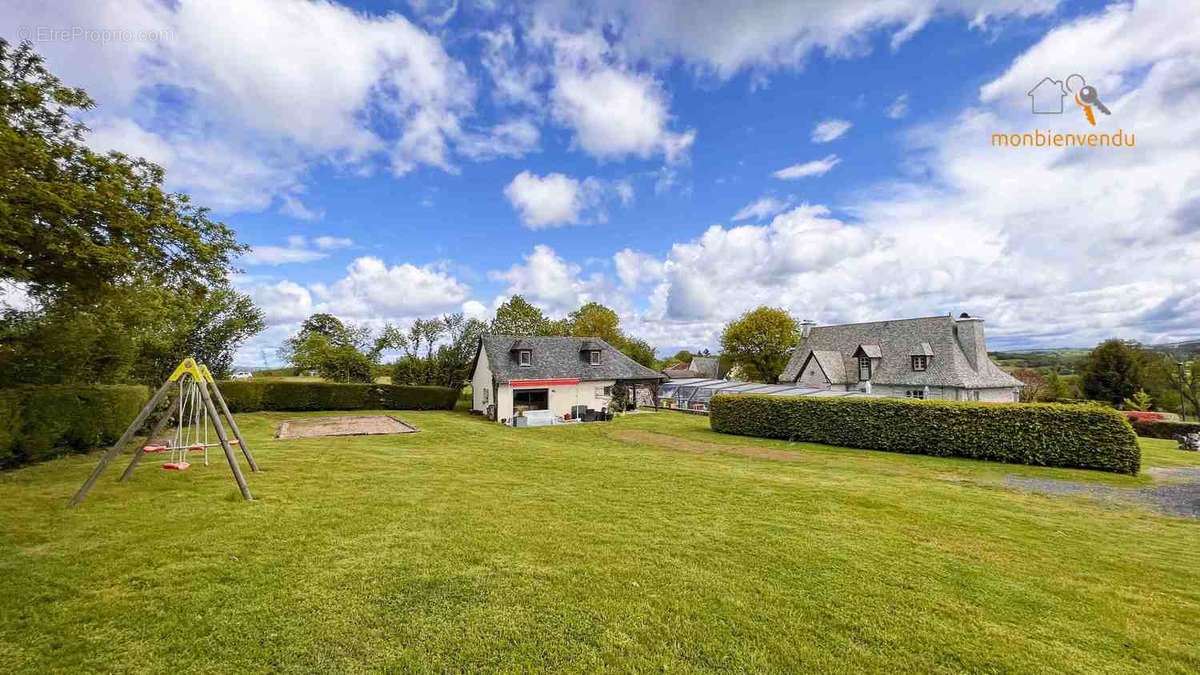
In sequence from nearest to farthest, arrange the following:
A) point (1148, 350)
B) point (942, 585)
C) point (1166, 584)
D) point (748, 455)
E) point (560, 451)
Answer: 1. point (942, 585)
2. point (1166, 584)
3. point (560, 451)
4. point (748, 455)
5. point (1148, 350)

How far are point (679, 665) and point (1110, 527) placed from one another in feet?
31.8

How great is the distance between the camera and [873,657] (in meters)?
3.92

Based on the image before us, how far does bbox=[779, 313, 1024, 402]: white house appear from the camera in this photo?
29031mm

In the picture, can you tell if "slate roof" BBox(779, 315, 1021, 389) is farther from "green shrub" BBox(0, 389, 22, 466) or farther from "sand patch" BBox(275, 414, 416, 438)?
"green shrub" BBox(0, 389, 22, 466)

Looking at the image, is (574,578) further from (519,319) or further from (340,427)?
(519,319)

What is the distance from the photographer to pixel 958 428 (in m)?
16.2

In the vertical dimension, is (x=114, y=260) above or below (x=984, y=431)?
above

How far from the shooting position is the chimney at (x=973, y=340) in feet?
97.7

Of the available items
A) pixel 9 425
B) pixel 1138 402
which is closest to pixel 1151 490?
pixel 9 425

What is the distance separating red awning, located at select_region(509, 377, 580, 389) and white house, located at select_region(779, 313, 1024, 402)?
64.3ft

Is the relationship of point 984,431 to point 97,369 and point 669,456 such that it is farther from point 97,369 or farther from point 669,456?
point 97,369

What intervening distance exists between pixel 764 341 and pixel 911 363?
19.2 meters

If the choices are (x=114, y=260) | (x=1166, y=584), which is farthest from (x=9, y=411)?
(x=1166, y=584)

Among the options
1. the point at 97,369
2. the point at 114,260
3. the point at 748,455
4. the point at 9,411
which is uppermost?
the point at 114,260
